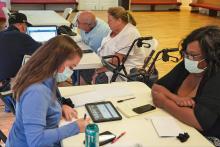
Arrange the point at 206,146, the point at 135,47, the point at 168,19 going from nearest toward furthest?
the point at 206,146 < the point at 135,47 < the point at 168,19

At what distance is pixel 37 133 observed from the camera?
1.70 metres

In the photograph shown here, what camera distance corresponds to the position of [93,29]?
4359 mm

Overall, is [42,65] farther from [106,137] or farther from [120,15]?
[120,15]

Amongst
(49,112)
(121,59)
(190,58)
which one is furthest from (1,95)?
(121,59)

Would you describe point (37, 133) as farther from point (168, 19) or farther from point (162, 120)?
point (168, 19)

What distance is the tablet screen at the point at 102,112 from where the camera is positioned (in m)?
2.04

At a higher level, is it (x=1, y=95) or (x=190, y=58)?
(x=190, y=58)

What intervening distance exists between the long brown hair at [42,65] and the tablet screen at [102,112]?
442mm

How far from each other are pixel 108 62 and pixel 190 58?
151cm

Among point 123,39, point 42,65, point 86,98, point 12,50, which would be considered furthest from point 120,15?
point 42,65

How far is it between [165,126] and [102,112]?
0.40 m

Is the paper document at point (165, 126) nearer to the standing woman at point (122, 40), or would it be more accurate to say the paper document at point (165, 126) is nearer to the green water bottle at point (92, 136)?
the green water bottle at point (92, 136)

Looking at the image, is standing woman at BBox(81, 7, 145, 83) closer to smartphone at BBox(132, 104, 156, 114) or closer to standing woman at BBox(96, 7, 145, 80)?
standing woman at BBox(96, 7, 145, 80)

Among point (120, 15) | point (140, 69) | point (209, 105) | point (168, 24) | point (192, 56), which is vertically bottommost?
point (168, 24)
